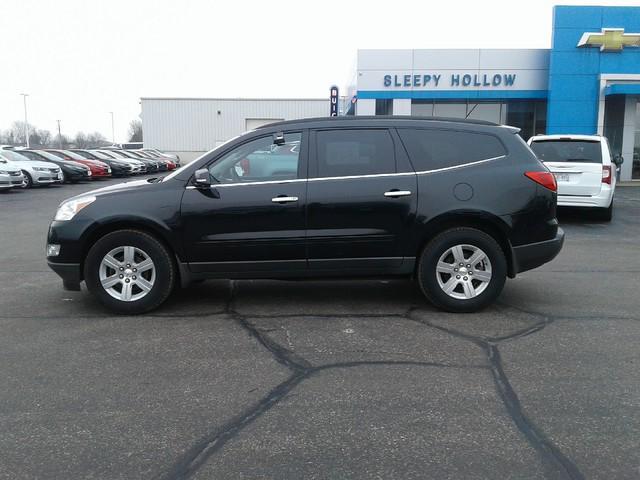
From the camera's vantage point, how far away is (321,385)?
13.3 feet

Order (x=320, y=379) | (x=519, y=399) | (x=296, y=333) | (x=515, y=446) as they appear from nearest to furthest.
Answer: (x=515, y=446)
(x=519, y=399)
(x=320, y=379)
(x=296, y=333)

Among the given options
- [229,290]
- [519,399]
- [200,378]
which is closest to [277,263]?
[229,290]

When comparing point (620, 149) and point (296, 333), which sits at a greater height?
point (620, 149)

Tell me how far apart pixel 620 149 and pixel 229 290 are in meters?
22.3

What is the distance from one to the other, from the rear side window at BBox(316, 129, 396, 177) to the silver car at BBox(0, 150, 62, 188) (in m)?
19.6

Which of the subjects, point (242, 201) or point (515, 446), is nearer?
point (515, 446)

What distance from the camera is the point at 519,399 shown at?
150 inches

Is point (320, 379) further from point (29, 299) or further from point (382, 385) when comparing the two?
point (29, 299)

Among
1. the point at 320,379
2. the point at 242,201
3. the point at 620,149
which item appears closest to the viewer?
the point at 320,379

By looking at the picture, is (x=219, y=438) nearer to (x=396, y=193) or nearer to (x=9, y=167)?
(x=396, y=193)

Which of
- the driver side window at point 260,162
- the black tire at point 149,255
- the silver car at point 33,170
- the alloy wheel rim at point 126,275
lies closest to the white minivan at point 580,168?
the driver side window at point 260,162

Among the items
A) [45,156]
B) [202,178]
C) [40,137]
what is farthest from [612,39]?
[40,137]

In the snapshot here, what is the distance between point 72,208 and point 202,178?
133 centimetres

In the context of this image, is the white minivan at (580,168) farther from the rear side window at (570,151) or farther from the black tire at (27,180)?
the black tire at (27,180)
